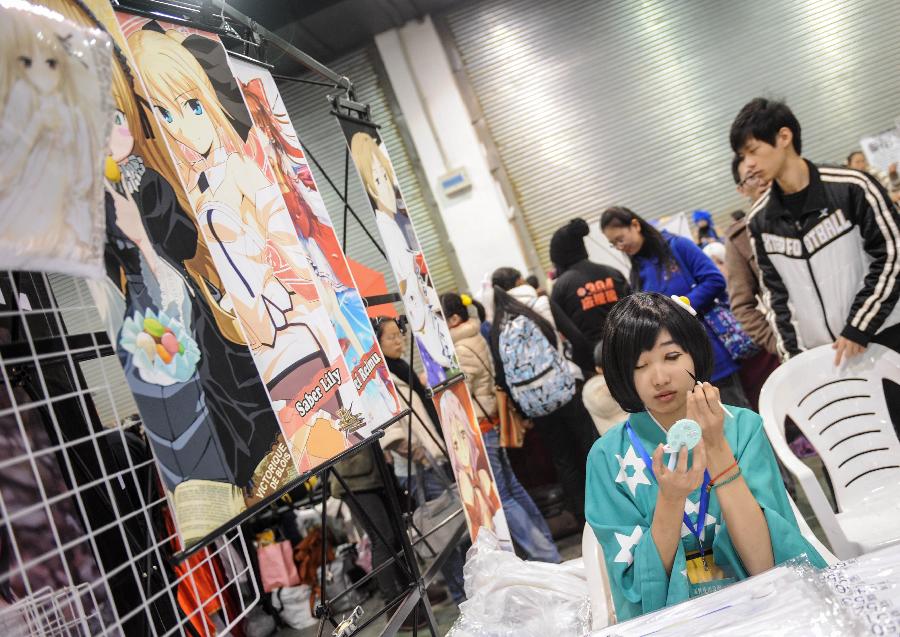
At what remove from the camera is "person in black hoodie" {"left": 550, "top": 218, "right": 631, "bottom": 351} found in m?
3.63

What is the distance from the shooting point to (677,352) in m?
1.31

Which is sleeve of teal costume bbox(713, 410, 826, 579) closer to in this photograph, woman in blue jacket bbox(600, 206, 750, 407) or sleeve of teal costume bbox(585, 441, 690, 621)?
sleeve of teal costume bbox(585, 441, 690, 621)

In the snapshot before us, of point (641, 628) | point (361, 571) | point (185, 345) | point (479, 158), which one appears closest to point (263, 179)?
point (185, 345)

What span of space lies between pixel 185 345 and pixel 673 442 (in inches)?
37.5

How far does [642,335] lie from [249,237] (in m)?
1.00

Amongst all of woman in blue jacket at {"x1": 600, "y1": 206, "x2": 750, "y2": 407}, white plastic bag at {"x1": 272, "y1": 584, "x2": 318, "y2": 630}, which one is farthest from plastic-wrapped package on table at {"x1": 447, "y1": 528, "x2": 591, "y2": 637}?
white plastic bag at {"x1": 272, "y1": 584, "x2": 318, "y2": 630}

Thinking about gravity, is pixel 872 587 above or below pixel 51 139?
below

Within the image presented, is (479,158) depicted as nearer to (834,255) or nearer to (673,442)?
(834,255)

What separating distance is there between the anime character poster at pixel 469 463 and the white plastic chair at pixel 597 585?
1.04 m

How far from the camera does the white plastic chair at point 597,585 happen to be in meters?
1.45

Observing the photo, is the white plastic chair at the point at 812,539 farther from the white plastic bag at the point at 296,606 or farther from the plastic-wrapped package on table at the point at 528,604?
the white plastic bag at the point at 296,606

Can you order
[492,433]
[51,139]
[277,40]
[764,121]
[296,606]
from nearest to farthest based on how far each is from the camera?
1. [51,139]
2. [764,121]
3. [277,40]
4. [492,433]
5. [296,606]

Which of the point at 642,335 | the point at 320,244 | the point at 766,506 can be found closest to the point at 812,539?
the point at 766,506

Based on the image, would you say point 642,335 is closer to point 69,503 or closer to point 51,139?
point 51,139
